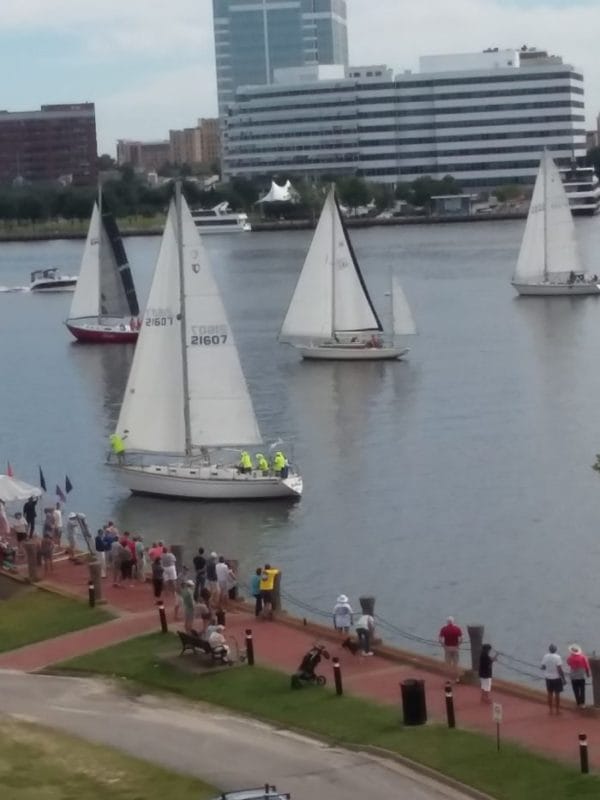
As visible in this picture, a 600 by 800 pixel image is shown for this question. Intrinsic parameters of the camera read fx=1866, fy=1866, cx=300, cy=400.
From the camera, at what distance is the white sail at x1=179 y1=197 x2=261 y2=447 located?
50.2m

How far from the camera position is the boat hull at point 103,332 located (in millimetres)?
98250

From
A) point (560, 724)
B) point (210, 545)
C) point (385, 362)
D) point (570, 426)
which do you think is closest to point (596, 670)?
point (560, 724)

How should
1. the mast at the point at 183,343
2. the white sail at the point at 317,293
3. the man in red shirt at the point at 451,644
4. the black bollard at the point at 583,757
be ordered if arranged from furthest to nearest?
1. the white sail at the point at 317,293
2. the mast at the point at 183,343
3. the man in red shirt at the point at 451,644
4. the black bollard at the point at 583,757

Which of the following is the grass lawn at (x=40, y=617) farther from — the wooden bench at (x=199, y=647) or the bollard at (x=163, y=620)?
the wooden bench at (x=199, y=647)

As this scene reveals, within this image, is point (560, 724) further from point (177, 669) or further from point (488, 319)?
point (488, 319)

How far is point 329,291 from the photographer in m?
84.3

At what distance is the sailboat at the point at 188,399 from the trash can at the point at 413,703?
81.1 ft

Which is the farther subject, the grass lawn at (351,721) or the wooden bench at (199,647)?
the wooden bench at (199,647)

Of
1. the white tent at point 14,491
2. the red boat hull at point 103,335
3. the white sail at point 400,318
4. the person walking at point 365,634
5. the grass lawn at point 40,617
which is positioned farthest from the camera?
the red boat hull at point 103,335

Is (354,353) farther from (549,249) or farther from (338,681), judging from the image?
(338,681)

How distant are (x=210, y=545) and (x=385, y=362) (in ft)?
123

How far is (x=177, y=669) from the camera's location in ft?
93.0

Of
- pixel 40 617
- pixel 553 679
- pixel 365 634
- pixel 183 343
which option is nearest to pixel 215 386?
pixel 183 343

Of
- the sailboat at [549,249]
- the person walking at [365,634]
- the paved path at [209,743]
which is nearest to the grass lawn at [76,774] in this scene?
the paved path at [209,743]
